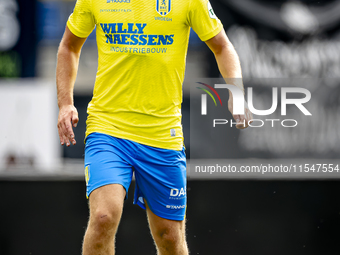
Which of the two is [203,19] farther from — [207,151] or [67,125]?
[207,151]

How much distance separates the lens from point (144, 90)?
2.98 meters

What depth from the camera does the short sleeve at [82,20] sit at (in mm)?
3025

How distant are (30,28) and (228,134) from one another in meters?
2.23

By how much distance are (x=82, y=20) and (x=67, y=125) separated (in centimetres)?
70

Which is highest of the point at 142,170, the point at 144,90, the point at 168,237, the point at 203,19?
the point at 203,19

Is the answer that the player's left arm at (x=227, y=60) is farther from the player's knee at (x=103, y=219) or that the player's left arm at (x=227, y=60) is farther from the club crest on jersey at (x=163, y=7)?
the player's knee at (x=103, y=219)

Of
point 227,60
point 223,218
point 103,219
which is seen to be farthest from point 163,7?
point 223,218

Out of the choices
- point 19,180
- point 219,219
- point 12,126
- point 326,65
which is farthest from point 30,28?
point 326,65

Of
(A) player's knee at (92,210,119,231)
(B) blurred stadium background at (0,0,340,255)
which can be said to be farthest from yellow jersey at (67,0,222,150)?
(B) blurred stadium background at (0,0,340,255)

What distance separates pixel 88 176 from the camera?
2.82 m

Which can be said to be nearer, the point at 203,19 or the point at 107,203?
the point at 107,203

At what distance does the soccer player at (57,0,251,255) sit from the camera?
116 inches

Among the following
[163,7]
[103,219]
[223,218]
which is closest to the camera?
[103,219]

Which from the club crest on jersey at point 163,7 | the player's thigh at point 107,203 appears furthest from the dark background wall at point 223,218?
the club crest on jersey at point 163,7
